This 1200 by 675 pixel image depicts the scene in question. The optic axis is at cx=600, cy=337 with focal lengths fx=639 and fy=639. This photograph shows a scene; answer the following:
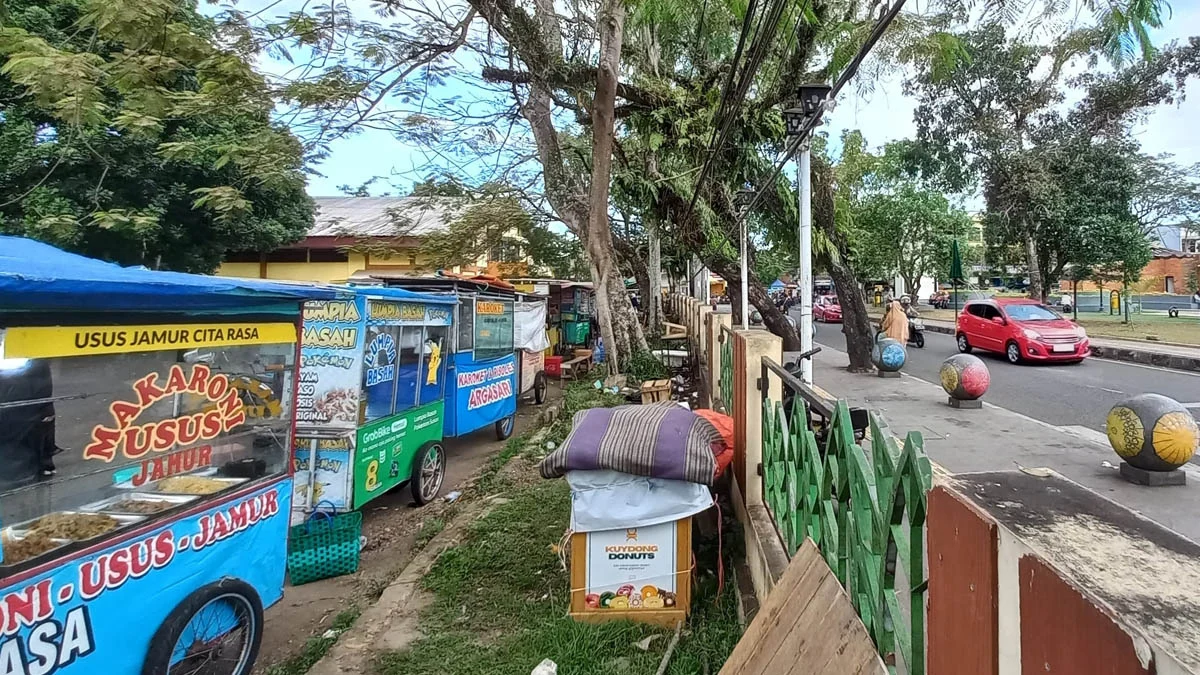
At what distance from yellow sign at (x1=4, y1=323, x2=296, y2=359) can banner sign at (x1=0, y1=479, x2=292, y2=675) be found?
86cm

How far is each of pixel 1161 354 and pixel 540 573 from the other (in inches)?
650

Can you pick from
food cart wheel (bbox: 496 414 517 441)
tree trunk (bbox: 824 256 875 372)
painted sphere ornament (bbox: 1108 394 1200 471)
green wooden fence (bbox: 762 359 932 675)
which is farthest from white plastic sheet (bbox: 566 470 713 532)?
tree trunk (bbox: 824 256 875 372)

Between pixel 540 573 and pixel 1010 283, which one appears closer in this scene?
pixel 540 573

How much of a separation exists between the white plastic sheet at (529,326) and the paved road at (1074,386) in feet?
25.9

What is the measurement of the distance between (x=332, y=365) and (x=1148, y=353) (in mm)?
17576

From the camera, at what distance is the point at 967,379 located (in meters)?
9.37

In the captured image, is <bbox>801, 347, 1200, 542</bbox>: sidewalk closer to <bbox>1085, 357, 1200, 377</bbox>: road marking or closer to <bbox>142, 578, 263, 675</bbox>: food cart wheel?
<bbox>142, 578, 263, 675</bbox>: food cart wheel

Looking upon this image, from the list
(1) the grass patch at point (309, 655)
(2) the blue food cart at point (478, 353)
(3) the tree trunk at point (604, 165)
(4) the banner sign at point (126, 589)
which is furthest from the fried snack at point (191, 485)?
(3) the tree trunk at point (604, 165)

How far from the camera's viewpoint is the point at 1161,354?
14406 mm

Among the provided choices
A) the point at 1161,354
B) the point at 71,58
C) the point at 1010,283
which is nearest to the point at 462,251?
the point at 71,58

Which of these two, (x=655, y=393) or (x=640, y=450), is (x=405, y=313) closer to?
(x=655, y=393)

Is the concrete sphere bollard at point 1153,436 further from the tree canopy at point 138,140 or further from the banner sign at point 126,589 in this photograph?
the tree canopy at point 138,140

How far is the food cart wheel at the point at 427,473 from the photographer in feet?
22.4

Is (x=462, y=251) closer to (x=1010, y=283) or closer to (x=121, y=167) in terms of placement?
(x=121, y=167)
